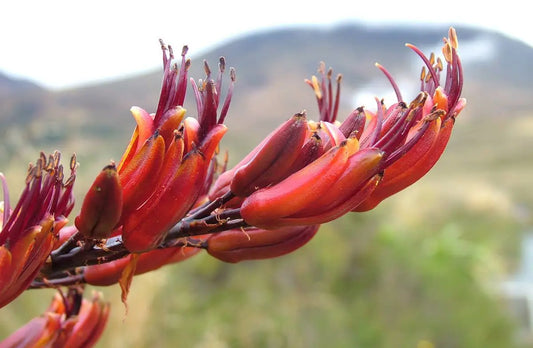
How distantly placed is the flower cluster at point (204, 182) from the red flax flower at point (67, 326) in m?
0.09

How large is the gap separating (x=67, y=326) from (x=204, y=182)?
0.30 m

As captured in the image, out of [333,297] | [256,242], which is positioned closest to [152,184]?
[256,242]

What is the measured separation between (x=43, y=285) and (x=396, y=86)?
1.58ft

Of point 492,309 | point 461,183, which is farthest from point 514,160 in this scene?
point 492,309

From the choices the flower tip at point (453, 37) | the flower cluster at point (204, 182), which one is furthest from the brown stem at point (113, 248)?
the flower tip at point (453, 37)

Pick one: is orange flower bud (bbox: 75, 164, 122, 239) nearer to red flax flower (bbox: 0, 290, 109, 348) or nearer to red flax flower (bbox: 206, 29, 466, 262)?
red flax flower (bbox: 206, 29, 466, 262)

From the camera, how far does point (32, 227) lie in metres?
0.58

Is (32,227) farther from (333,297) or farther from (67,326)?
(333,297)

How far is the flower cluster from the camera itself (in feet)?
1.88

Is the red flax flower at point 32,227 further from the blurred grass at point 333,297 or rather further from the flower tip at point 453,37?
the blurred grass at point 333,297

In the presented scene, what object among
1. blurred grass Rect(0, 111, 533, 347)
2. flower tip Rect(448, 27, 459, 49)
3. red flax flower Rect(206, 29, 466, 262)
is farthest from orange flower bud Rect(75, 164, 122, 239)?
blurred grass Rect(0, 111, 533, 347)

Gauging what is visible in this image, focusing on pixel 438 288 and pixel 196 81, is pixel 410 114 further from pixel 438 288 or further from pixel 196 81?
pixel 438 288

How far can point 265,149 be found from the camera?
1.93 feet

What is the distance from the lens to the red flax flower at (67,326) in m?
0.73
